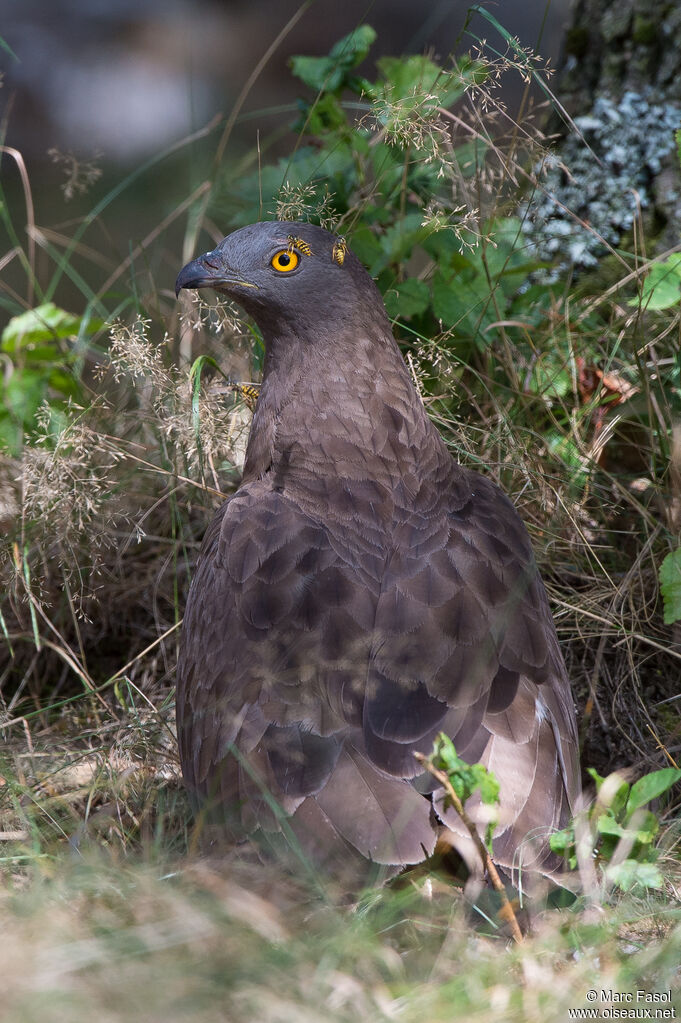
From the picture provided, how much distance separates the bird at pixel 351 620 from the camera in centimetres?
231

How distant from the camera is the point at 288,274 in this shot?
2.92 m

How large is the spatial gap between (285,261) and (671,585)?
4.64 ft

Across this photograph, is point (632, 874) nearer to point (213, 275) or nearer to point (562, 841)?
point (562, 841)

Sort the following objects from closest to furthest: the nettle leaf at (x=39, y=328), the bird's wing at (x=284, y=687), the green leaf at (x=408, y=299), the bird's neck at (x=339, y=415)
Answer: the bird's wing at (x=284, y=687)
the bird's neck at (x=339, y=415)
the green leaf at (x=408, y=299)
the nettle leaf at (x=39, y=328)

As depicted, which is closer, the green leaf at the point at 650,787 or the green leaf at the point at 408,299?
the green leaf at the point at 650,787

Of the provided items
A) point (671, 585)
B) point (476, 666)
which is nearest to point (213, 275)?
point (476, 666)

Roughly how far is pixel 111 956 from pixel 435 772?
27.6 inches

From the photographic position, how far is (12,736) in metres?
3.40

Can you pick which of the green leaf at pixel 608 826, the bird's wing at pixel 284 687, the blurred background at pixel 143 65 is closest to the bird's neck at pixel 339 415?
the bird's wing at pixel 284 687

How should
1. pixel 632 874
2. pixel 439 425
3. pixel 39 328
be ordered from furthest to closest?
pixel 39 328, pixel 439 425, pixel 632 874

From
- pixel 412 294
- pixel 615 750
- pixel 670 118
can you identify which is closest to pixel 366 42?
pixel 412 294

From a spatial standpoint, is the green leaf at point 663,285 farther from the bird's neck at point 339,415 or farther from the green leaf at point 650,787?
the green leaf at point 650,787

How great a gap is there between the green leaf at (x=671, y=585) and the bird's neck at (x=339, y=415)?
783 mm

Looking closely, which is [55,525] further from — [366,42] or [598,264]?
[598,264]
